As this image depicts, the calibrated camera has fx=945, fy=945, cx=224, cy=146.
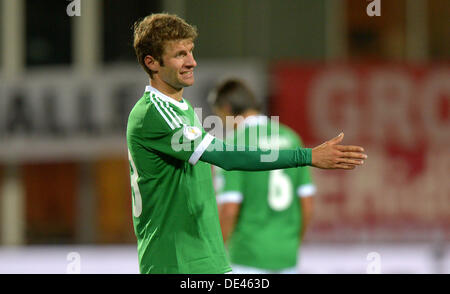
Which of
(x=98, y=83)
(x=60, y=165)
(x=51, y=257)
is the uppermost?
(x=98, y=83)

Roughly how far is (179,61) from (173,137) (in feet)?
1.17

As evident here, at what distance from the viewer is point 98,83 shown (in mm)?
15898

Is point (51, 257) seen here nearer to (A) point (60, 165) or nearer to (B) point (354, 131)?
(A) point (60, 165)

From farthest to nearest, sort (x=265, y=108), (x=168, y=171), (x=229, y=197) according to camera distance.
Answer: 1. (x=265, y=108)
2. (x=229, y=197)
3. (x=168, y=171)

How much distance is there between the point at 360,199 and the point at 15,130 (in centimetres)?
593

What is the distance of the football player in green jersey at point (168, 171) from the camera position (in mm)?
4156

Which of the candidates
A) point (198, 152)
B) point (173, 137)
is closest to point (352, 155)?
point (198, 152)

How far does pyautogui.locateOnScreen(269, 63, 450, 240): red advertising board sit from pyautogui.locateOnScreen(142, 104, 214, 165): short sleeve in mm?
10002

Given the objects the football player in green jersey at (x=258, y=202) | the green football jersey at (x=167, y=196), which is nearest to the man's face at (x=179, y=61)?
the green football jersey at (x=167, y=196)

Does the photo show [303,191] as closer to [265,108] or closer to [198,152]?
[198,152]

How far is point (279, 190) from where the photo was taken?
6.21 m

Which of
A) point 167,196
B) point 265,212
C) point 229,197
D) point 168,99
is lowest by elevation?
point 265,212
